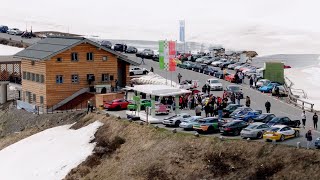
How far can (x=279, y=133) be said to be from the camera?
41.9 metres

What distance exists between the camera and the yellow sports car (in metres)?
41.7

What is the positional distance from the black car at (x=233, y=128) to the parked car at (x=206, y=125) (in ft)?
2.21

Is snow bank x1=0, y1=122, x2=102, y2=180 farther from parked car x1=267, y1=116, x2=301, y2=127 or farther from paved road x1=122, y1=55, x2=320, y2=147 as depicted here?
paved road x1=122, y1=55, x2=320, y2=147

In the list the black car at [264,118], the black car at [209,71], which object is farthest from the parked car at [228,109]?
the black car at [209,71]

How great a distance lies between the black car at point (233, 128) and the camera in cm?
4422

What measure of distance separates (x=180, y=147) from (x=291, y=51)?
347 ft

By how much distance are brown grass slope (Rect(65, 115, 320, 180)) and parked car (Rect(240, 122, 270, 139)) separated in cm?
152

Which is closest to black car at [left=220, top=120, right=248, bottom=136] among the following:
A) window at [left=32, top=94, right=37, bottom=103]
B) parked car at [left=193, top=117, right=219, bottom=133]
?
parked car at [left=193, top=117, right=219, bottom=133]

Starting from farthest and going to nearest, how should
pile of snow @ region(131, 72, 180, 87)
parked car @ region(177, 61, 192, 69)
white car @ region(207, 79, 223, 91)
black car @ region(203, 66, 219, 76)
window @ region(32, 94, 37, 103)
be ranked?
1. parked car @ region(177, 61, 192, 69)
2. black car @ region(203, 66, 219, 76)
3. pile of snow @ region(131, 72, 180, 87)
4. white car @ region(207, 79, 223, 91)
5. window @ region(32, 94, 37, 103)

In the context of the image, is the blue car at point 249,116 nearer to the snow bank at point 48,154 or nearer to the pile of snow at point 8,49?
the snow bank at point 48,154

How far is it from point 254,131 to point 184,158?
17.4 ft

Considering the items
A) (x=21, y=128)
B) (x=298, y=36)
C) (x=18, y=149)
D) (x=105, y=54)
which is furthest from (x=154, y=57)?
(x=298, y=36)

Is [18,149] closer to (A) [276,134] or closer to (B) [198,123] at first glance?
(B) [198,123]

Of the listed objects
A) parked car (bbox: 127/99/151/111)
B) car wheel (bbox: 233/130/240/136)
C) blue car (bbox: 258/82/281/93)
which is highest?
blue car (bbox: 258/82/281/93)
